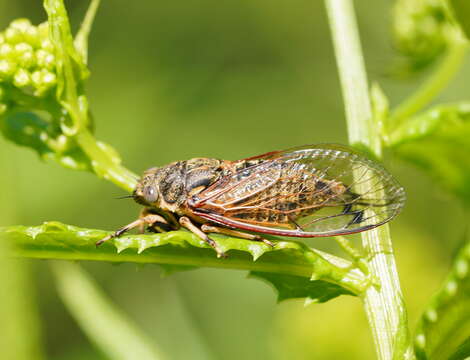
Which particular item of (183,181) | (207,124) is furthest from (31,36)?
(207,124)

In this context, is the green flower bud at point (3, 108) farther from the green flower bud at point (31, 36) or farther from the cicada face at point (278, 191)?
the cicada face at point (278, 191)

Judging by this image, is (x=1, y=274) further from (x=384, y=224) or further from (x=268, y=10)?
(x=268, y=10)

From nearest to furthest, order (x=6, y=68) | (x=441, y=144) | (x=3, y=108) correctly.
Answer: (x=6, y=68), (x=3, y=108), (x=441, y=144)

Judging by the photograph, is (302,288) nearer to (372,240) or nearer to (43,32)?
(372,240)

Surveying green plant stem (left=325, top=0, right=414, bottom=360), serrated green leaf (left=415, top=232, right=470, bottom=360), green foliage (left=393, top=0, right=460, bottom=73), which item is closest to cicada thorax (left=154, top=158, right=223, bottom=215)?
green plant stem (left=325, top=0, right=414, bottom=360)

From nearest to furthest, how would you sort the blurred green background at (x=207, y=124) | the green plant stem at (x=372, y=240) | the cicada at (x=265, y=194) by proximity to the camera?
the green plant stem at (x=372, y=240), the cicada at (x=265, y=194), the blurred green background at (x=207, y=124)

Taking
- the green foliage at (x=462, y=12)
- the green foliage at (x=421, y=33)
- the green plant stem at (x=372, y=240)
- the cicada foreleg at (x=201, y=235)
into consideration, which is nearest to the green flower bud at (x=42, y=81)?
the cicada foreleg at (x=201, y=235)

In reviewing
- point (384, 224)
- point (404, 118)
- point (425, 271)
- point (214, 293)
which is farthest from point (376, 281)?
point (214, 293)
